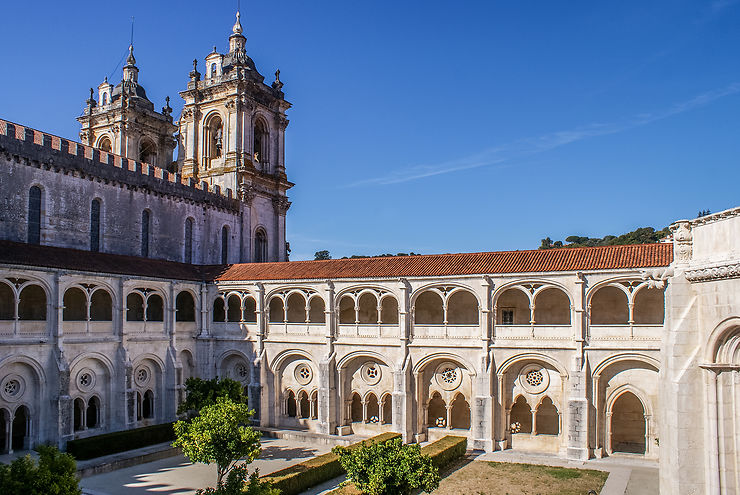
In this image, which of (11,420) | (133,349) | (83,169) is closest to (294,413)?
(133,349)

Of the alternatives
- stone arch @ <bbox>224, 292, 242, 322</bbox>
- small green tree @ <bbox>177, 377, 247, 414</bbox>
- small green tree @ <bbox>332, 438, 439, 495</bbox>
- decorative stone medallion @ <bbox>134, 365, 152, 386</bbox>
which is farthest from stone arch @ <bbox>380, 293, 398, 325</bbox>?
small green tree @ <bbox>332, 438, 439, 495</bbox>

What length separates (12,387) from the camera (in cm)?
3039

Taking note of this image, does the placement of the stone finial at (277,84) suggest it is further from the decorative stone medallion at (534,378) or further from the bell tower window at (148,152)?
the decorative stone medallion at (534,378)

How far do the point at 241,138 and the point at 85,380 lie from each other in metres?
22.9

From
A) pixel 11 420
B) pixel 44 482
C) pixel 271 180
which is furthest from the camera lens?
pixel 271 180

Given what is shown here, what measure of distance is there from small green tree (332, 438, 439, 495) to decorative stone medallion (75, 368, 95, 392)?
19048 millimetres

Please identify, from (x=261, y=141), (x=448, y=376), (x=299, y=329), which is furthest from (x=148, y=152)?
(x=448, y=376)

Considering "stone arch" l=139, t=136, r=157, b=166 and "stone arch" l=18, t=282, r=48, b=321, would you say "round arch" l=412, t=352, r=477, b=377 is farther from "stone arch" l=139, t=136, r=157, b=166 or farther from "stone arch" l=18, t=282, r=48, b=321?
"stone arch" l=139, t=136, r=157, b=166

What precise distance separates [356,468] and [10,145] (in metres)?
26.5

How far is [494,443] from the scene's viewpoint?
32906 mm

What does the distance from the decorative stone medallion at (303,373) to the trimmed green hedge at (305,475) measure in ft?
30.5

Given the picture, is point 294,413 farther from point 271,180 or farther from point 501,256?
point 271,180

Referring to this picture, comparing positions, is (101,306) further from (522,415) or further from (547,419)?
(547,419)

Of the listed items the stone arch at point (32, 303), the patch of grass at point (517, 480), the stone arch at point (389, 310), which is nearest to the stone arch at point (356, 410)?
the stone arch at point (389, 310)
